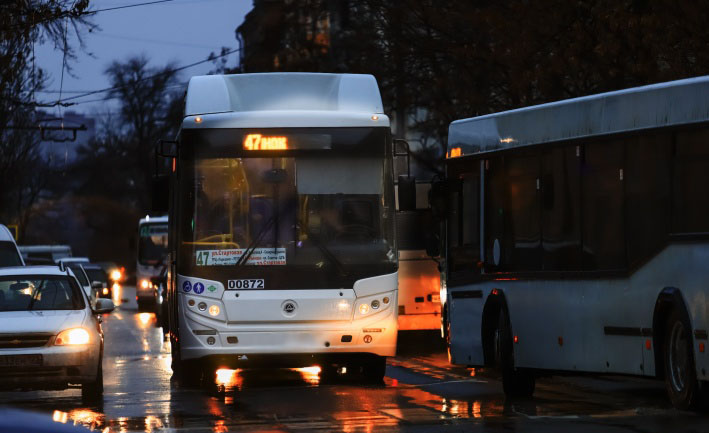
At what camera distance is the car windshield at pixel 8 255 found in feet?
85.3

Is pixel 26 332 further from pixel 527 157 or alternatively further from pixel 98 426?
pixel 527 157

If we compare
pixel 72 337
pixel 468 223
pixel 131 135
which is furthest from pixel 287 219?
pixel 131 135

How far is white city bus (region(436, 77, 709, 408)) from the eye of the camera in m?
13.3

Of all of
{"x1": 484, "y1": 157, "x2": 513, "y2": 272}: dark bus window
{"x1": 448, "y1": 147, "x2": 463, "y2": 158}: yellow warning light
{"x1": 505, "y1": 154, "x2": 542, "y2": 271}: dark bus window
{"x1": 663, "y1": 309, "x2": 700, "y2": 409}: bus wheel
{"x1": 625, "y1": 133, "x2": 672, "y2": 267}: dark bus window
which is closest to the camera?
{"x1": 663, "y1": 309, "x2": 700, "y2": 409}: bus wheel

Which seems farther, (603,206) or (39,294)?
(39,294)

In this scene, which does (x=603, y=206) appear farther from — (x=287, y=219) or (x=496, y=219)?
(x=287, y=219)

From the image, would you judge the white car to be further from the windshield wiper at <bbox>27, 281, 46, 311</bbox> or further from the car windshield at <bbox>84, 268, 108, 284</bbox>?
the car windshield at <bbox>84, 268, 108, 284</bbox>

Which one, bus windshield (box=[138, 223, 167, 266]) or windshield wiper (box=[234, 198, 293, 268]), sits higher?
bus windshield (box=[138, 223, 167, 266])

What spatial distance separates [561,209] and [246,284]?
156 inches

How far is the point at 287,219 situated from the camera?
17.8 metres

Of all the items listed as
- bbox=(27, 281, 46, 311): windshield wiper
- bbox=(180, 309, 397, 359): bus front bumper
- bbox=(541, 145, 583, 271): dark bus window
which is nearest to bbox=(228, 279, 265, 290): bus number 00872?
bbox=(180, 309, 397, 359): bus front bumper

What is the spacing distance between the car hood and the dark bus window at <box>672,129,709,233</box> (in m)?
6.55

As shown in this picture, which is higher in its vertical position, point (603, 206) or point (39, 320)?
point (603, 206)

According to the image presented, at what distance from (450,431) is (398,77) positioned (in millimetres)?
23975
